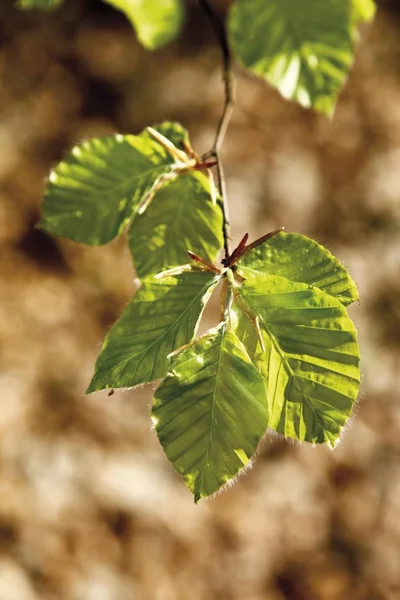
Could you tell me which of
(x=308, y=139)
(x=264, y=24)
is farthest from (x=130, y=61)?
(x=264, y=24)

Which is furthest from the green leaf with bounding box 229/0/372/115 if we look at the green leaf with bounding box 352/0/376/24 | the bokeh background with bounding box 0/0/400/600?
the bokeh background with bounding box 0/0/400/600

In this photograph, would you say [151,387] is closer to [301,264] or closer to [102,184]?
[102,184]

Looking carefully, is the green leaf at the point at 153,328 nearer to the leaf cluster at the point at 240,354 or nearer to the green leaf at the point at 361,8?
the leaf cluster at the point at 240,354

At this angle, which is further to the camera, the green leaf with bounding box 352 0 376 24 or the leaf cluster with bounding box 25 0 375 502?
the green leaf with bounding box 352 0 376 24

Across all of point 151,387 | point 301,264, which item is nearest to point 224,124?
point 301,264

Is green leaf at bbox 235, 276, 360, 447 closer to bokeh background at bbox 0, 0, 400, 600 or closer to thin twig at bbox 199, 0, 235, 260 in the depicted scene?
thin twig at bbox 199, 0, 235, 260

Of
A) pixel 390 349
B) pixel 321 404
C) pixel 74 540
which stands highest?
pixel 321 404

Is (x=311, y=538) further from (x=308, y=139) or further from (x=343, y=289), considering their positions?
(x=343, y=289)
